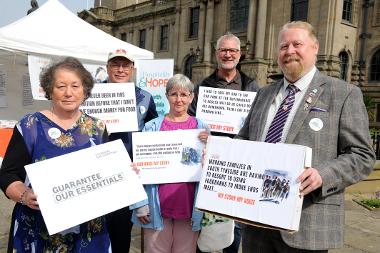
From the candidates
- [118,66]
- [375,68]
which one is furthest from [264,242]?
[375,68]

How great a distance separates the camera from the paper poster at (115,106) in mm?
3932

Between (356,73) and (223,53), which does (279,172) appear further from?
(356,73)

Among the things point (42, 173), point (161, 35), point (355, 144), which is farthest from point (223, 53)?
point (161, 35)

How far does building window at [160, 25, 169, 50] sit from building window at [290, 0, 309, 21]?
55.9 feet

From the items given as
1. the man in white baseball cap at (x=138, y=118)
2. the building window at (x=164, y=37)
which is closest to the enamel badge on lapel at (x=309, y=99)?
the man in white baseball cap at (x=138, y=118)

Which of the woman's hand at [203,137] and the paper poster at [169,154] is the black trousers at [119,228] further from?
the woman's hand at [203,137]

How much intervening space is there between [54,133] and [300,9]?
88.1ft

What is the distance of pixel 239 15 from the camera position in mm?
30891

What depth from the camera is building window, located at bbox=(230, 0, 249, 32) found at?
3020 cm

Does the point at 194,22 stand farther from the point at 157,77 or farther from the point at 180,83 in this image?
the point at 180,83

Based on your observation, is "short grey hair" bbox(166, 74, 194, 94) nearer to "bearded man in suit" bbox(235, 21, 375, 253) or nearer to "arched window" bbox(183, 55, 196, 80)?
"bearded man in suit" bbox(235, 21, 375, 253)

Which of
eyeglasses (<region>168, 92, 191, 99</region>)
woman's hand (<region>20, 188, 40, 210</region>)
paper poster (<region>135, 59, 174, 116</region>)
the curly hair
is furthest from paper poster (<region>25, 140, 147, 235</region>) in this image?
paper poster (<region>135, 59, 174, 116</region>)

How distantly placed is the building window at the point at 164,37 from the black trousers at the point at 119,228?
38.4 m

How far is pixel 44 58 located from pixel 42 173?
208 inches
